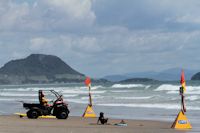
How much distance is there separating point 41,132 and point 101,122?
394 centimetres

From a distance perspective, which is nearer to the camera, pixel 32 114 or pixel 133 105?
pixel 32 114

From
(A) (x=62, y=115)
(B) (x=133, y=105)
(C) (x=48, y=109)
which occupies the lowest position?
(A) (x=62, y=115)

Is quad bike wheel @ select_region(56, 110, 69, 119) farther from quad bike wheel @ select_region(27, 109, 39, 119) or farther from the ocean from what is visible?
the ocean

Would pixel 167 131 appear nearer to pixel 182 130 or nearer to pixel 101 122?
pixel 182 130

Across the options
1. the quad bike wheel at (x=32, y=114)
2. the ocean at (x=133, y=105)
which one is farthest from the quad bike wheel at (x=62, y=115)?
the ocean at (x=133, y=105)

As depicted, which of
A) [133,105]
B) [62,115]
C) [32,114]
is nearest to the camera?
[32,114]

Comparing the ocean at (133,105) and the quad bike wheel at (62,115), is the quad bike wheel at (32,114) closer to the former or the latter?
the quad bike wheel at (62,115)

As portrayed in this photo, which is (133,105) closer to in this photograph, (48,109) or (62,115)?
(62,115)

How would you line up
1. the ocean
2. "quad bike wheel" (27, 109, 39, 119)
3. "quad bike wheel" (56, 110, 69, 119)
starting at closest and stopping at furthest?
"quad bike wheel" (27, 109, 39, 119) → "quad bike wheel" (56, 110, 69, 119) → the ocean

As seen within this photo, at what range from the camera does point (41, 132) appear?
13.6 meters

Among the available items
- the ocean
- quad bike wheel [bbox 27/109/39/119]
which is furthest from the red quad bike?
the ocean

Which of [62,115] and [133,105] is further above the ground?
[133,105]

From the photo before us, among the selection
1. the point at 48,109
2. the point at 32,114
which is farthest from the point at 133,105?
the point at 32,114

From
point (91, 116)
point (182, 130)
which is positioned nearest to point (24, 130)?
point (182, 130)
